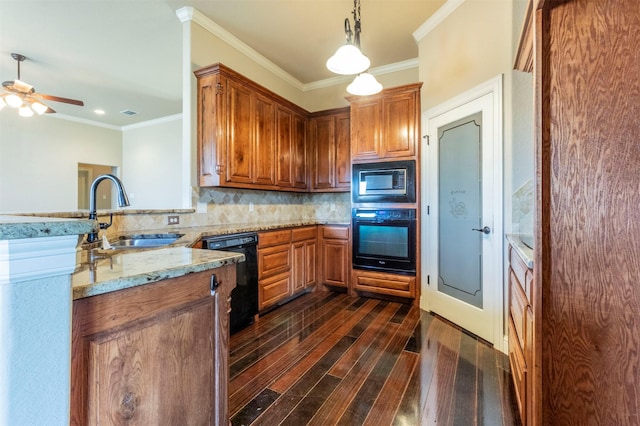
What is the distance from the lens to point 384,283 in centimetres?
350

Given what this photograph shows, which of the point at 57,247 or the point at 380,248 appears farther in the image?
the point at 380,248

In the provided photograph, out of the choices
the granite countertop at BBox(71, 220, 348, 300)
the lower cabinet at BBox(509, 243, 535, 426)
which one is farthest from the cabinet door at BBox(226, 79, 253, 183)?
the lower cabinet at BBox(509, 243, 535, 426)

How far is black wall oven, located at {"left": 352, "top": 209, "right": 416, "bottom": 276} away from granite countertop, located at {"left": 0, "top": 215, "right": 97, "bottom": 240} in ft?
10.0

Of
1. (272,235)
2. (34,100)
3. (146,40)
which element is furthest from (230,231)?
(34,100)

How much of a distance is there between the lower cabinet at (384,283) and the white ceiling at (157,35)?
275 centimetres

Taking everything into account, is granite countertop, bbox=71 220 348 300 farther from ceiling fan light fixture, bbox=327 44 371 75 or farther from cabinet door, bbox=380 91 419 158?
cabinet door, bbox=380 91 419 158

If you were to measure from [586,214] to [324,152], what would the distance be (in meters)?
3.40

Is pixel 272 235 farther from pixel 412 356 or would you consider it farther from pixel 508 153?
pixel 508 153

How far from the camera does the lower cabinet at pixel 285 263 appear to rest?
9.95ft

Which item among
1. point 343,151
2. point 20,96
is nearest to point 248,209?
point 343,151

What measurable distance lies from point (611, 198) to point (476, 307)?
180cm

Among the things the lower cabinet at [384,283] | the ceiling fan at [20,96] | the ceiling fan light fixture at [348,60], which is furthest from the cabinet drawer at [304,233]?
the ceiling fan at [20,96]

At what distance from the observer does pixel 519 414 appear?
160 cm

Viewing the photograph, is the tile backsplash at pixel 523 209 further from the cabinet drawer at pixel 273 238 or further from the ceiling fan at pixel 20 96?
the ceiling fan at pixel 20 96
